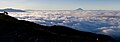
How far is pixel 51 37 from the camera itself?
5756 cm

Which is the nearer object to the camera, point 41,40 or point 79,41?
point 41,40

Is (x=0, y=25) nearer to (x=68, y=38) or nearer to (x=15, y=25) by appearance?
(x=15, y=25)

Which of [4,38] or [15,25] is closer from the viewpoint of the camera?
[4,38]

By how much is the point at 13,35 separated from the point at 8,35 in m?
0.92

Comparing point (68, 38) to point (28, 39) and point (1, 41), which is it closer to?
point (28, 39)

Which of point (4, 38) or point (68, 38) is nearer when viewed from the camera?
point (4, 38)

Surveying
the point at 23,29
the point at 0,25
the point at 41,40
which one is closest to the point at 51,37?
the point at 41,40

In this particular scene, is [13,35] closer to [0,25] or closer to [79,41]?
[0,25]

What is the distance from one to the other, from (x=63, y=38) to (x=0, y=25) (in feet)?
42.7

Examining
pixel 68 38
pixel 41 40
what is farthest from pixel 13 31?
pixel 68 38

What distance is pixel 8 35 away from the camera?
56594 mm

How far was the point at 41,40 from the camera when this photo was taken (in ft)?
183

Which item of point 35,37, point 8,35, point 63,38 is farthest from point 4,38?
point 63,38

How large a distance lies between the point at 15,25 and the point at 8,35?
6075mm
